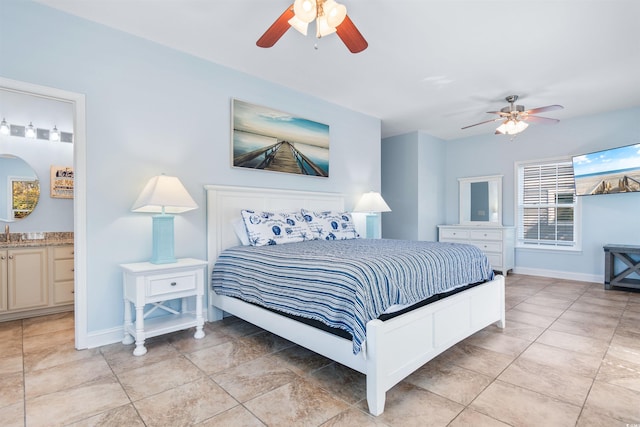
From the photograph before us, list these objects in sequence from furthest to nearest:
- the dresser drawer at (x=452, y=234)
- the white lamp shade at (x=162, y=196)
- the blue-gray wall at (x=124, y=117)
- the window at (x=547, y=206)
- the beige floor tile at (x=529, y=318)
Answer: the dresser drawer at (x=452, y=234), the window at (x=547, y=206), the beige floor tile at (x=529, y=318), the white lamp shade at (x=162, y=196), the blue-gray wall at (x=124, y=117)

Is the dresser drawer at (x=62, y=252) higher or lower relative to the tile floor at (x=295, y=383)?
higher

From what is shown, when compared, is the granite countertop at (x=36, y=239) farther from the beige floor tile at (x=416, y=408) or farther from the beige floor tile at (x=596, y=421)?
the beige floor tile at (x=596, y=421)

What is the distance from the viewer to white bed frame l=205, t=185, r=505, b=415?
5.76 feet

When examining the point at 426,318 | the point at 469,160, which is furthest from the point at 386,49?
the point at 469,160

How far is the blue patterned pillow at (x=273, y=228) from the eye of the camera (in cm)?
319

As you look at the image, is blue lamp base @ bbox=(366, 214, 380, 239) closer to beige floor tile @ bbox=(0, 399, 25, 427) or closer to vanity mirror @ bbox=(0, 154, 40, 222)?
beige floor tile @ bbox=(0, 399, 25, 427)

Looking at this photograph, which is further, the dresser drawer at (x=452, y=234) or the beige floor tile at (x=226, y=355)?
the dresser drawer at (x=452, y=234)

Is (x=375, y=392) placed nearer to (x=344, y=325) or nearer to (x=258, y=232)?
(x=344, y=325)

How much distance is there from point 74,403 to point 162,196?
56.7 inches

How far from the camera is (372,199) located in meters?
4.69

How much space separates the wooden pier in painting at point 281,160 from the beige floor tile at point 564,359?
2.96 meters

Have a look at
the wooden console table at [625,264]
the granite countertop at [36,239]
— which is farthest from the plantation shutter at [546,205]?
the granite countertop at [36,239]

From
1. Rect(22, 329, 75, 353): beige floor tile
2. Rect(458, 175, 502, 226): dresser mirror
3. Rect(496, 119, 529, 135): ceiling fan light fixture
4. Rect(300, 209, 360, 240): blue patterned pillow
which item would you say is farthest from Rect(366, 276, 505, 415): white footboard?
Rect(458, 175, 502, 226): dresser mirror

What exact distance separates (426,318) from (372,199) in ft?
8.92
